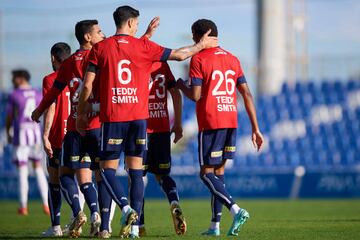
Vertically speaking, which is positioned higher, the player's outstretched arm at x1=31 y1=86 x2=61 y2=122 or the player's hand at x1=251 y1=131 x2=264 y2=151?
the player's outstretched arm at x1=31 y1=86 x2=61 y2=122

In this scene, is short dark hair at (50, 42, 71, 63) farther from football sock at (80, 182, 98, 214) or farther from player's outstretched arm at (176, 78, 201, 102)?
player's outstretched arm at (176, 78, 201, 102)

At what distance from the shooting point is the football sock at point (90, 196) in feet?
38.7

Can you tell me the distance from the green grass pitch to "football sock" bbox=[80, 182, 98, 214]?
22.4 inches

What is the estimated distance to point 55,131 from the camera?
12.5 m

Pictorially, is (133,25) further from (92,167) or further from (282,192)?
(282,192)

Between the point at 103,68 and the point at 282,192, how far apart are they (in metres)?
15.0

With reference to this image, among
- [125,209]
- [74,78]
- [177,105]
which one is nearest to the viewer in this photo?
[125,209]

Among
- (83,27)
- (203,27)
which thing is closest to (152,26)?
(203,27)

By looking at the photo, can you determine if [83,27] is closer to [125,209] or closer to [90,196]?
[90,196]

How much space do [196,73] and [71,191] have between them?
2.18 meters

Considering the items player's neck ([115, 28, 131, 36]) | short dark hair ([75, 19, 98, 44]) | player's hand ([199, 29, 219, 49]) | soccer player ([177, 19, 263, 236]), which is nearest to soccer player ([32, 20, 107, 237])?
short dark hair ([75, 19, 98, 44])

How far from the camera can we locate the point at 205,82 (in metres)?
11.7

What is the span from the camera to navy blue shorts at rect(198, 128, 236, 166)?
37.9 ft

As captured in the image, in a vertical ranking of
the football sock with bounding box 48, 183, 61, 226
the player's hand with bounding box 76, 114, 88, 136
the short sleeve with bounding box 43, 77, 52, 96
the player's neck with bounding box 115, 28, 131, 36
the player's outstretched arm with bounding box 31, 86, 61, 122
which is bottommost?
the football sock with bounding box 48, 183, 61, 226
